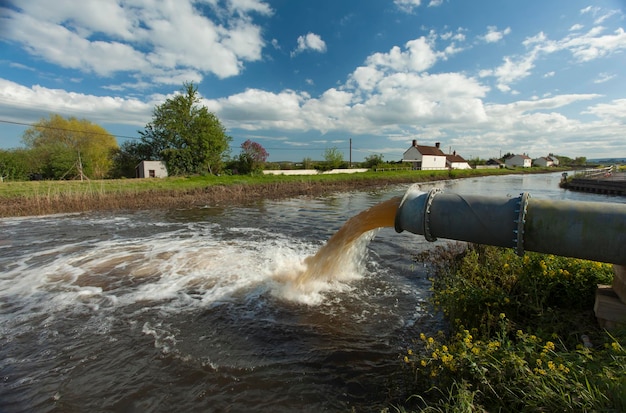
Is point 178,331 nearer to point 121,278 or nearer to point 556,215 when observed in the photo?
point 121,278

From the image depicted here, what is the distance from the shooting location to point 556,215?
3.16 m

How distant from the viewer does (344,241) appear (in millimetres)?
6684

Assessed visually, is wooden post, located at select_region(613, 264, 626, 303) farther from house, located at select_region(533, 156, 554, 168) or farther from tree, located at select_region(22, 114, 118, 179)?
house, located at select_region(533, 156, 554, 168)

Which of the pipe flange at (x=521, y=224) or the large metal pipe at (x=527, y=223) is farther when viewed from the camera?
the pipe flange at (x=521, y=224)

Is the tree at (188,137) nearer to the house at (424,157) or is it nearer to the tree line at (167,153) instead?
the tree line at (167,153)

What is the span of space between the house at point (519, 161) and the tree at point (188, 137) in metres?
124

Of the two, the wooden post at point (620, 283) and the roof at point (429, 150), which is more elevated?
the roof at point (429, 150)

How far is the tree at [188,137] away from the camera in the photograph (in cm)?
3884

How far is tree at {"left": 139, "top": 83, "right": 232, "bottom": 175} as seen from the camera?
3884 centimetres

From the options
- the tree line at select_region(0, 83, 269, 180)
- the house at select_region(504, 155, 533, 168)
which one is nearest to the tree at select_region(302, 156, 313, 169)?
the tree line at select_region(0, 83, 269, 180)

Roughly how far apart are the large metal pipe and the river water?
2118mm

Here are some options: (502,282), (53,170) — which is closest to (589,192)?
(502,282)

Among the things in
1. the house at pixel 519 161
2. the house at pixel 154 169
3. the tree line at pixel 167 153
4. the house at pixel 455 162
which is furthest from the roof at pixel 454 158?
the house at pixel 154 169

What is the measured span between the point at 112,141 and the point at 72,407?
62655 mm
